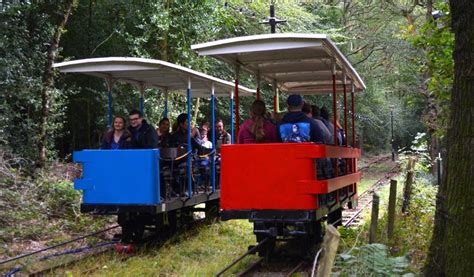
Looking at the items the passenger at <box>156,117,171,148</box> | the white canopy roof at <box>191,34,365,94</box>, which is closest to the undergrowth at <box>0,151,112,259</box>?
the passenger at <box>156,117,171,148</box>

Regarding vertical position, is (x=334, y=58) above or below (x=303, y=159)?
above

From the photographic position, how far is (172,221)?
1047 centimetres

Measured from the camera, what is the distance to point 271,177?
23.8 feet

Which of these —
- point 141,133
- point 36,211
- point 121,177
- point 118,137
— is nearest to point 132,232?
point 121,177

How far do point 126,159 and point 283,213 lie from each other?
2.77 metres

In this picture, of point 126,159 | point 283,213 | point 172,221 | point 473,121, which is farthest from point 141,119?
point 473,121

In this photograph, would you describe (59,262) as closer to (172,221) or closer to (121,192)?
(121,192)

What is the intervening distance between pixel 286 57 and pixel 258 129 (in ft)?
4.70

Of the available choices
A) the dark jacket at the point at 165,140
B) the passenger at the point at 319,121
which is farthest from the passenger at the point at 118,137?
the passenger at the point at 319,121

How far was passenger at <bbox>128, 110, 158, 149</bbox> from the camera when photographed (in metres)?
8.99

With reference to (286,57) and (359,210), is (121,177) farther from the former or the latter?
(359,210)

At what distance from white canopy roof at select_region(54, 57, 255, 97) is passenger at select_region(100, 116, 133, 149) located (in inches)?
34.0

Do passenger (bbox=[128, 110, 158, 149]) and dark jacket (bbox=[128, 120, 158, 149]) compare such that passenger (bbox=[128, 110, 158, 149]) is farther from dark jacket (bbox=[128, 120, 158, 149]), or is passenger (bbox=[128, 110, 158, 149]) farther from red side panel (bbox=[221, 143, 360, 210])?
red side panel (bbox=[221, 143, 360, 210])

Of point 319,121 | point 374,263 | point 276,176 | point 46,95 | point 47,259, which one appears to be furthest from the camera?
point 46,95
